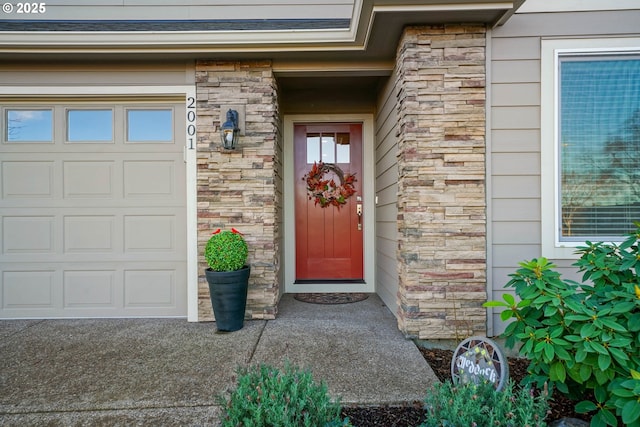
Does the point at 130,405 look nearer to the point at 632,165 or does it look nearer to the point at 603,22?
the point at 632,165

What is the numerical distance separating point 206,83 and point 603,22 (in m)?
3.23

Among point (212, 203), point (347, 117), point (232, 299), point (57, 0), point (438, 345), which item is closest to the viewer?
point (438, 345)

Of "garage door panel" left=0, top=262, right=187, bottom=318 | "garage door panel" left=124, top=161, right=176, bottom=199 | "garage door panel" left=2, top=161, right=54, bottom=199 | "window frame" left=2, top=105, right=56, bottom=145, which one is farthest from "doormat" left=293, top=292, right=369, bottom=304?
"window frame" left=2, top=105, right=56, bottom=145

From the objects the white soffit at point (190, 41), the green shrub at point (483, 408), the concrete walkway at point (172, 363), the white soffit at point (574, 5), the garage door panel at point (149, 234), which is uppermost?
the white soffit at point (574, 5)

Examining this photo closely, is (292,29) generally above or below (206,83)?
above

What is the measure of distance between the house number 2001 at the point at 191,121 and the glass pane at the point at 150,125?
283mm

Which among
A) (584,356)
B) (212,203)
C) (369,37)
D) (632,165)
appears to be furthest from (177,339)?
(632,165)

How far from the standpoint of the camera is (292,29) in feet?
9.65

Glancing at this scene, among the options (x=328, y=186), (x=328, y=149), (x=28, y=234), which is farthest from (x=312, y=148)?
(x=28, y=234)

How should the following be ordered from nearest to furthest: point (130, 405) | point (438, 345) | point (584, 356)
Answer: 1. point (584, 356)
2. point (130, 405)
3. point (438, 345)

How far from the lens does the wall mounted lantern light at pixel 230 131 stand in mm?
3041

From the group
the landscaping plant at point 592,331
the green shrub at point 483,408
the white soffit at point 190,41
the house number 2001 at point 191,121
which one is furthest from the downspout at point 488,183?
the house number 2001 at point 191,121

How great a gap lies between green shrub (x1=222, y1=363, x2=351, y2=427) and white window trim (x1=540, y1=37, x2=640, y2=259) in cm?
221

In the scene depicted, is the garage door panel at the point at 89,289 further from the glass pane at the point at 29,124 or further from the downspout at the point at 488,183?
the downspout at the point at 488,183
